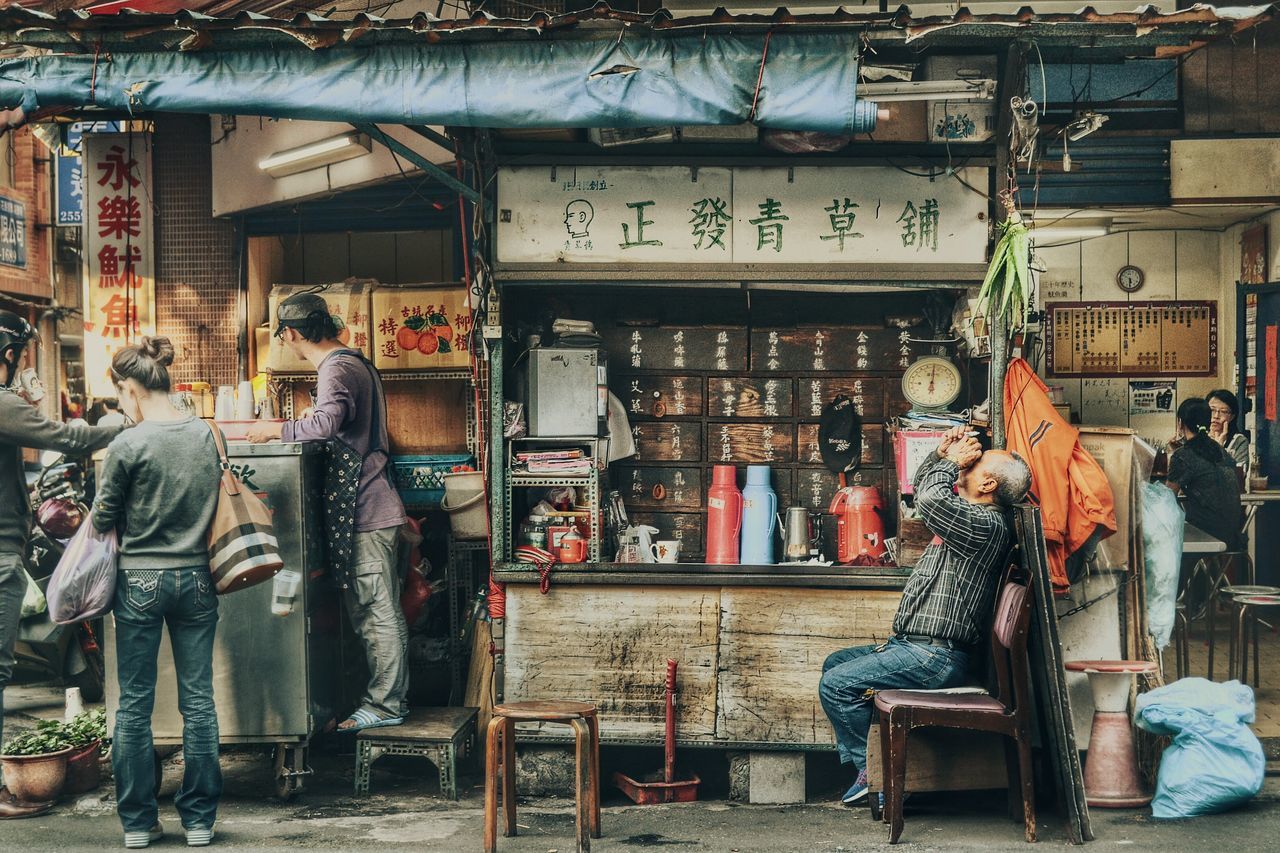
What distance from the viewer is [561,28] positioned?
20.5 feet

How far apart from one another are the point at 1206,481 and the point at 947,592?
4.86m

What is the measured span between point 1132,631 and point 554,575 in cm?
337

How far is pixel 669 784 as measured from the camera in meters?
6.88

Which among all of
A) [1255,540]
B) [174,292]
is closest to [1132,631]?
[1255,540]

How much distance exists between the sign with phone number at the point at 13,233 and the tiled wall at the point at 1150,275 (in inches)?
524

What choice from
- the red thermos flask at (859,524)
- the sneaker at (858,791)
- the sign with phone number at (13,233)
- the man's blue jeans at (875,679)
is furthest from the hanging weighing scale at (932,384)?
the sign with phone number at (13,233)

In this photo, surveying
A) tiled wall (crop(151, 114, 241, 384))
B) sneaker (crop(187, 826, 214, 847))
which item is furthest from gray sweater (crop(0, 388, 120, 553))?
tiled wall (crop(151, 114, 241, 384))

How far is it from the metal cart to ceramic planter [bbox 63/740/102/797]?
316 mm

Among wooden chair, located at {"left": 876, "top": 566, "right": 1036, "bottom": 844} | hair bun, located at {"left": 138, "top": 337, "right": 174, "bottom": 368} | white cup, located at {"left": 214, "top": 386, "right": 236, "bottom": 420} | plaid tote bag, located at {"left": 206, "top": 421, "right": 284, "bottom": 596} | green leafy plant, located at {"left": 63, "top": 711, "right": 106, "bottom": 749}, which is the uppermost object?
hair bun, located at {"left": 138, "top": 337, "right": 174, "bottom": 368}

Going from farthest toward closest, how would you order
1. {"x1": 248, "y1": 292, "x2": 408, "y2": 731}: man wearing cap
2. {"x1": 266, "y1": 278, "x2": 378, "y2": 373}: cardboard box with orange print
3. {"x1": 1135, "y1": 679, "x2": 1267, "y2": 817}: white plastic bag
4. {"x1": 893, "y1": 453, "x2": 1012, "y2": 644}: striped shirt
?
{"x1": 266, "y1": 278, "x2": 378, "y2": 373}: cardboard box with orange print
{"x1": 248, "y1": 292, "x2": 408, "y2": 731}: man wearing cap
{"x1": 1135, "y1": 679, "x2": 1267, "y2": 817}: white plastic bag
{"x1": 893, "y1": 453, "x2": 1012, "y2": 644}: striped shirt

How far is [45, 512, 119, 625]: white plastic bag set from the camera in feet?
19.0

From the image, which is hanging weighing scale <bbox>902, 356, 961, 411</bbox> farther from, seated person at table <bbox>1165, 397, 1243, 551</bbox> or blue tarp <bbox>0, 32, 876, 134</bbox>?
seated person at table <bbox>1165, 397, 1243, 551</bbox>

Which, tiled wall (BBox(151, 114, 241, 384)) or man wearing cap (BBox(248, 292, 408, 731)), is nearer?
man wearing cap (BBox(248, 292, 408, 731))

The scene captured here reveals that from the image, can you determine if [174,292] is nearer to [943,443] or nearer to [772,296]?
[772,296]
